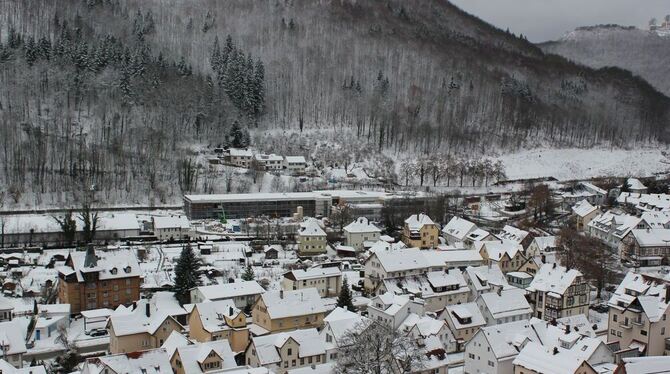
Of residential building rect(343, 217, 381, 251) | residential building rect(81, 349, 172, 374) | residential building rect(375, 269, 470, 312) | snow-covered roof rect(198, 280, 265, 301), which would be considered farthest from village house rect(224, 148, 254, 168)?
residential building rect(81, 349, 172, 374)

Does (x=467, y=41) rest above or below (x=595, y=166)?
above

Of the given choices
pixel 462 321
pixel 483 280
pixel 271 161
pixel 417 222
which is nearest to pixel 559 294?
pixel 483 280

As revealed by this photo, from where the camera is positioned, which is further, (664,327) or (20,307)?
(20,307)

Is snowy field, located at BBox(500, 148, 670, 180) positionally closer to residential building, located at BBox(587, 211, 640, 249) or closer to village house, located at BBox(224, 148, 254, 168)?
residential building, located at BBox(587, 211, 640, 249)

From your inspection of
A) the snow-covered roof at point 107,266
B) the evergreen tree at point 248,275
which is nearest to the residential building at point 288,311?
the evergreen tree at point 248,275

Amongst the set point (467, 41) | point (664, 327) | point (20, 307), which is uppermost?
point (467, 41)

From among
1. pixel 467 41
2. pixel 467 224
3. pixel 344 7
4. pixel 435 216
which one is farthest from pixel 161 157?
pixel 467 41

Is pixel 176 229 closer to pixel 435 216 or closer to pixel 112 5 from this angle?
pixel 435 216
